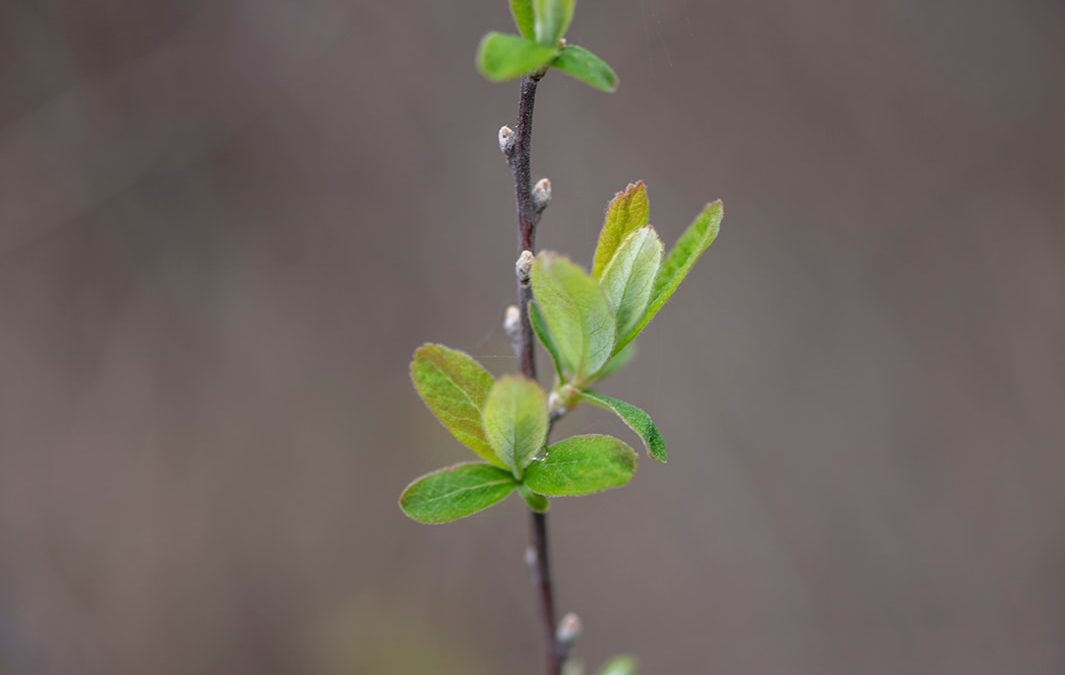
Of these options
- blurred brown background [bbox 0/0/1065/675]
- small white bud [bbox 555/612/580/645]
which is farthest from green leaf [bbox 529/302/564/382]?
blurred brown background [bbox 0/0/1065/675]

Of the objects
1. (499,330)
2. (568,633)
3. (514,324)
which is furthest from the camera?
(499,330)

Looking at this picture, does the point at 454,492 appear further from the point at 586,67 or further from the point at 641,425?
the point at 586,67

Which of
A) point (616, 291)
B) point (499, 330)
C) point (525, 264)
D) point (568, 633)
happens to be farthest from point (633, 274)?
point (499, 330)

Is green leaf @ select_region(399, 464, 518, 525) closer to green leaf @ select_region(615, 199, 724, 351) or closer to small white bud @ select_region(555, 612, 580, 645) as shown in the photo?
green leaf @ select_region(615, 199, 724, 351)

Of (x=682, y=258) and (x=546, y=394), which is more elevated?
(x=682, y=258)

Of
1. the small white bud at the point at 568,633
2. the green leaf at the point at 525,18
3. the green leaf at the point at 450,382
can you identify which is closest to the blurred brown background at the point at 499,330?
the small white bud at the point at 568,633

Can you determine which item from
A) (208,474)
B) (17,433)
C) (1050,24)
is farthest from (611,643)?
(1050,24)

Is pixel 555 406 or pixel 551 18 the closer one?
pixel 551 18

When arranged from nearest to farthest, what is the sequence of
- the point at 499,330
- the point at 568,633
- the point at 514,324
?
the point at 514,324
the point at 568,633
the point at 499,330
